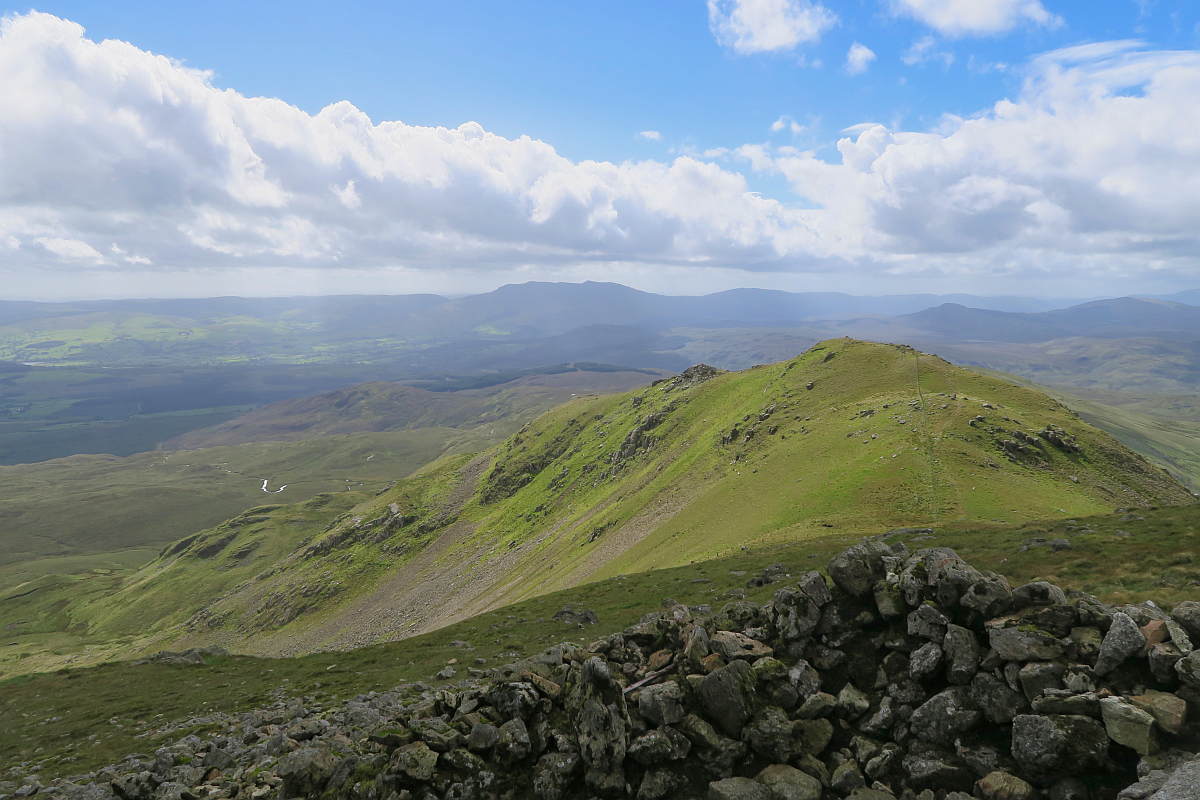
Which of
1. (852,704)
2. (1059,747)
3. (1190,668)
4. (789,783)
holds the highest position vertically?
(1190,668)

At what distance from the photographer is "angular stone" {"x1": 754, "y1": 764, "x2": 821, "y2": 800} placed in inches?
655

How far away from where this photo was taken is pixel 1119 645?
1579 centimetres

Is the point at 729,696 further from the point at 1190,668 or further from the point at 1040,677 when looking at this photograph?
the point at 1190,668

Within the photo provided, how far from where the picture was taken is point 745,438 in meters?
93.9

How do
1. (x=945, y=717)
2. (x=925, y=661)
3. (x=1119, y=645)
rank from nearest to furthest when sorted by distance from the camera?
(x=1119, y=645), (x=945, y=717), (x=925, y=661)

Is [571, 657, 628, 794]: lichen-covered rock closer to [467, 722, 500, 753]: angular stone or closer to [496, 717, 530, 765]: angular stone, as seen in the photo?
[496, 717, 530, 765]: angular stone

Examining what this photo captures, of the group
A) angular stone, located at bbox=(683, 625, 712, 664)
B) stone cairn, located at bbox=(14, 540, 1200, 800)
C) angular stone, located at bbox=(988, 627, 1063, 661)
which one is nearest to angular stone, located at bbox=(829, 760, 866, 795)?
stone cairn, located at bbox=(14, 540, 1200, 800)

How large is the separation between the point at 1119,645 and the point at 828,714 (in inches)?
362

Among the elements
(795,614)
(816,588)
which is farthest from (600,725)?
(816,588)

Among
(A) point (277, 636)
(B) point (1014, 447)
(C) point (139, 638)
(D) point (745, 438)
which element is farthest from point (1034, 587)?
(C) point (139, 638)

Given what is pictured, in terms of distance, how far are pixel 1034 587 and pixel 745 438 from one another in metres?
75.9

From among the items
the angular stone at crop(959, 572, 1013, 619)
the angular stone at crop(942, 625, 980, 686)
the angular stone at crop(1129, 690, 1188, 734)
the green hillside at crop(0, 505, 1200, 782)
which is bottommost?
the green hillside at crop(0, 505, 1200, 782)

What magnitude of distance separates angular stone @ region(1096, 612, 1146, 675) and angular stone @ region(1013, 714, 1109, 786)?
2074 millimetres

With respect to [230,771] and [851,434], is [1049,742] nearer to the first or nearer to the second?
[230,771]
